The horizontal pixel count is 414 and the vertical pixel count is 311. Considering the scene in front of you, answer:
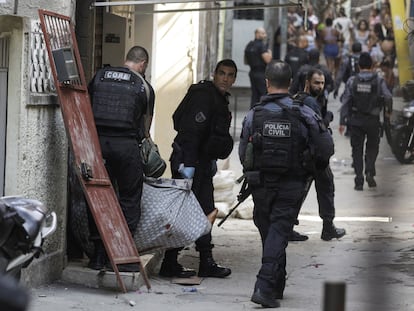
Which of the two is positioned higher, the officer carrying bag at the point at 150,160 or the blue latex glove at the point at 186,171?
the officer carrying bag at the point at 150,160

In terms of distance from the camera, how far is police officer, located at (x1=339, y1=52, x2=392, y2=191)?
1498 centimetres

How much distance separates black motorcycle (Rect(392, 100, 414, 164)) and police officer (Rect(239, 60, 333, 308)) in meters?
10.00

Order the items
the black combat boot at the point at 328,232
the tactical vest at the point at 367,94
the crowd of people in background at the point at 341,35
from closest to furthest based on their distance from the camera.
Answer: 1. the black combat boot at the point at 328,232
2. the tactical vest at the point at 367,94
3. the crowd of people in background at the point at 341,35

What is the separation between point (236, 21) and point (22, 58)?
21801 mm

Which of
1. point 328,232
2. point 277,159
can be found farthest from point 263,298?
point 328,232

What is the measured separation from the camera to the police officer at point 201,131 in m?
8.73

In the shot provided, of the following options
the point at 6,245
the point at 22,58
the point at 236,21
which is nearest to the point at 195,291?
the point at 22,58

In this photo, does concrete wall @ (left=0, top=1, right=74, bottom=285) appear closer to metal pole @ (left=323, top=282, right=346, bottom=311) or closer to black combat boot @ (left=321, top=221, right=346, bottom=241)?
black combat boot @ (left=321, top=221, right=346, bottom=241)

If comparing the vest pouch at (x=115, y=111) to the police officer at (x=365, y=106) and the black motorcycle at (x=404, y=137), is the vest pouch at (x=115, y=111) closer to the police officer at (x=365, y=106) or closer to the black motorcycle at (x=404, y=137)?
the police officer at (x=365, y=106)

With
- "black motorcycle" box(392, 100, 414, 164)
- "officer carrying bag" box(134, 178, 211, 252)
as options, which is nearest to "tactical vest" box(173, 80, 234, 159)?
"officer carrying bag" box(134, 178, 211, 252)

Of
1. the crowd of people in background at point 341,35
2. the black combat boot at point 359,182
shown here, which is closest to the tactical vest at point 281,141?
the black combat boot at point 359,182

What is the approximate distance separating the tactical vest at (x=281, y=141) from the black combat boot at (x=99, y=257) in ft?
4.88

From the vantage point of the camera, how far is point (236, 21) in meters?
29.1

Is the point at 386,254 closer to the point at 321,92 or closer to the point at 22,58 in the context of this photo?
the point at 321,92
